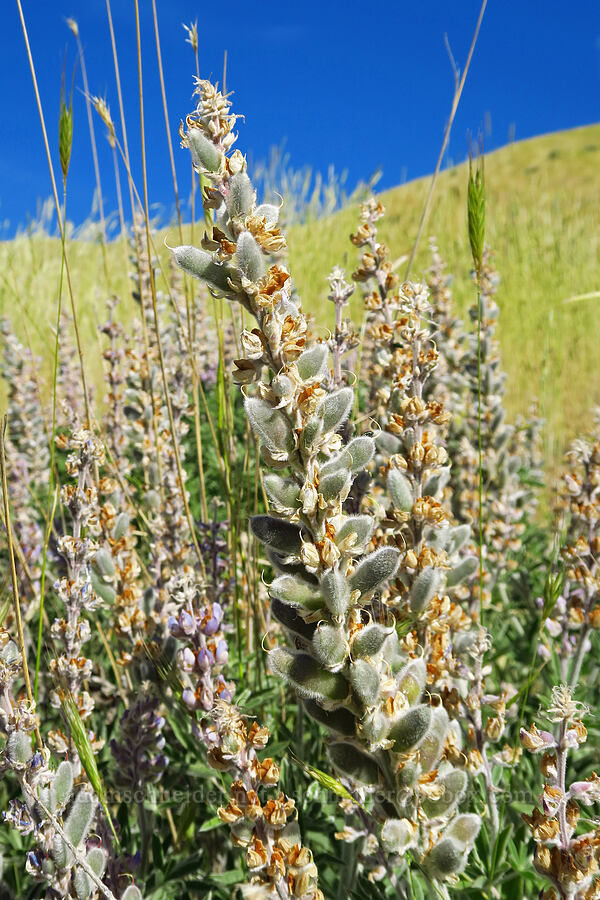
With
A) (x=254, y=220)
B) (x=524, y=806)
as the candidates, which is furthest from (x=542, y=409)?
(x=254, y=220)

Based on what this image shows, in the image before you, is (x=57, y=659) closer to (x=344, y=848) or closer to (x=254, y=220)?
(x=344, y=848)

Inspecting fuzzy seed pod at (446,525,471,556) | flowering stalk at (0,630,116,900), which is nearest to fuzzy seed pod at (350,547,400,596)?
flowering stalk at (0,630,116,900)

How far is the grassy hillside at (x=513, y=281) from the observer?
19.4 feet

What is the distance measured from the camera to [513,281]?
29.8 ft

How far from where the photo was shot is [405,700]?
751 mm

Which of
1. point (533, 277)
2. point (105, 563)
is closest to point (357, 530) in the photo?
point (105, 563)

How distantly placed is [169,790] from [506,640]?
1.25m

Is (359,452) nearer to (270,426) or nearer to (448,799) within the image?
(270,426)

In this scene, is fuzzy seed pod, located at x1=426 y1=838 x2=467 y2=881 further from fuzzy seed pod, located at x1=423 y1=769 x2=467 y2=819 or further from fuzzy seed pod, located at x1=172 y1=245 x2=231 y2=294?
fuzzy seed pod, located at x1=172 y1=245 x2=231 y2=294

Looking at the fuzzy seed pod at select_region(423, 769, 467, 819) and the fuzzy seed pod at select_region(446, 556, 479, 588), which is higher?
the fuzzy seed pod at select_region(446, 556, 479, 588)

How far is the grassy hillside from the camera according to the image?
591 centimetres

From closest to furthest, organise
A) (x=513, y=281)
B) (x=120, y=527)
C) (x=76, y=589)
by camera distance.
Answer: (x=76, y=589) → (x=120, y=527) → (x=513, y=281)

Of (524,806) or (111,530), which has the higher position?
(111,530)

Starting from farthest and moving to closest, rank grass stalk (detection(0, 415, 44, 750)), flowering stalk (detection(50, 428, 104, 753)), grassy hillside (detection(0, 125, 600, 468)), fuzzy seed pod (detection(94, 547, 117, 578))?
grassy hillside (detection(0, 125, 600, 468)) < fuzzy seed pod (detection(94, 547, 117, 578)) < flowering stalk (detection(50, 428, 104, 753)) < grass stalk (detection(0, 415, 44, 750))
